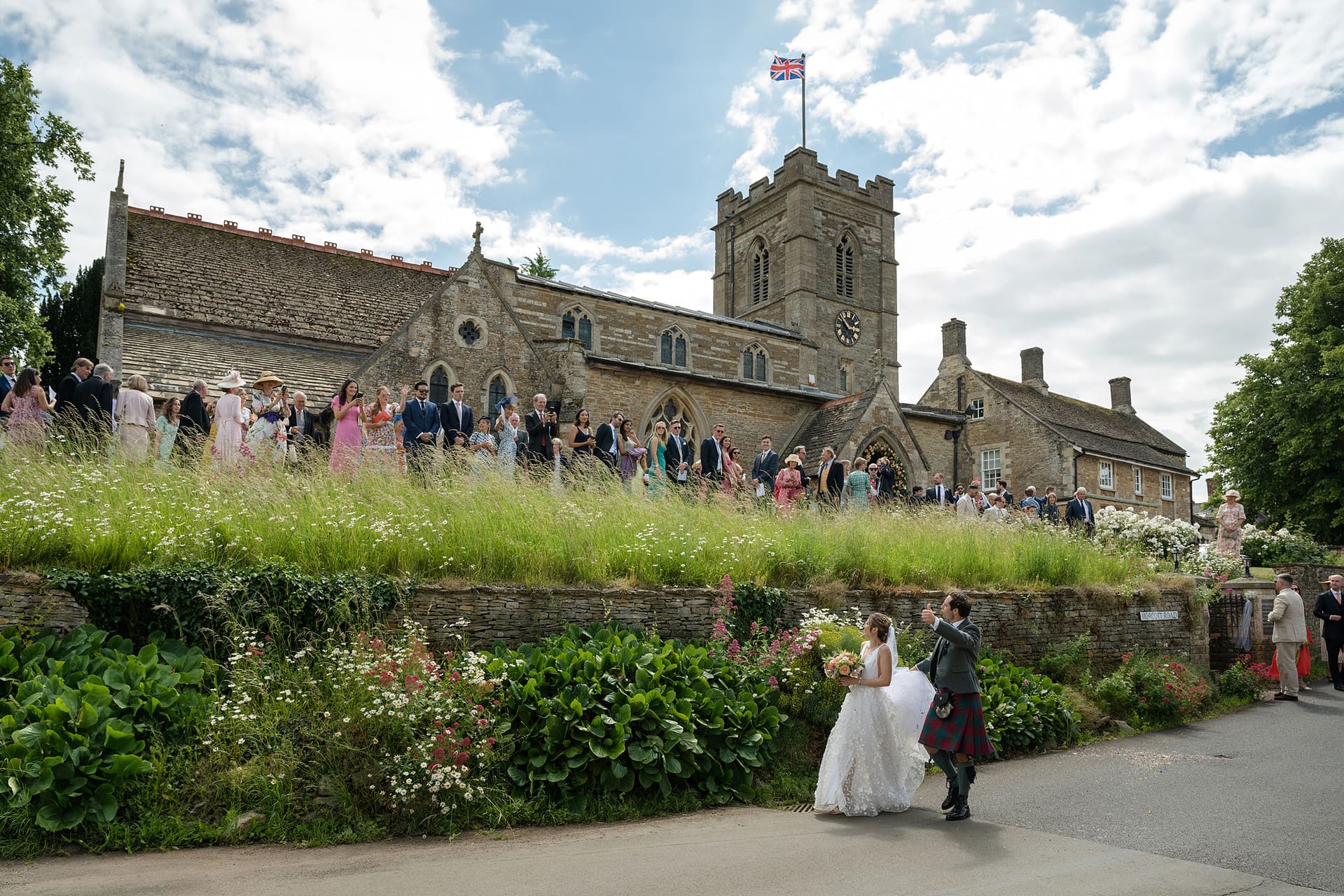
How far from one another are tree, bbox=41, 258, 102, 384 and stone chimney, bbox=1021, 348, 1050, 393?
43109mm

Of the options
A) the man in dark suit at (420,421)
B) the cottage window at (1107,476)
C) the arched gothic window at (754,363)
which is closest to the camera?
the man in dark suit at (420,421)

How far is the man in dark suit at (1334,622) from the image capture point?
51.1ft

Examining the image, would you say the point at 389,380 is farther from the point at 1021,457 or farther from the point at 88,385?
the point at 1021,457

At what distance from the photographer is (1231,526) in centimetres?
1830

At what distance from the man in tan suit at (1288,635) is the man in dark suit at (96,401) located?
18.2 meters

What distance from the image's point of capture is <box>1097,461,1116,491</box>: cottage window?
128ft

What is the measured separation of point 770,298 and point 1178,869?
46.3 m

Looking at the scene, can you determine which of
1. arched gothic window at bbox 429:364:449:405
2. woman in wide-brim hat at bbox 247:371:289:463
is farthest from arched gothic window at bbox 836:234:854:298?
woman in wide-brim hat at bbox 247:371:289:463

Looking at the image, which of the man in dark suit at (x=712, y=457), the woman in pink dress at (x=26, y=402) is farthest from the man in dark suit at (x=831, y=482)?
the woman in pink dress at (x=26, y=402)

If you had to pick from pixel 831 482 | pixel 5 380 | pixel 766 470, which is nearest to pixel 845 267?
pixel 831 482

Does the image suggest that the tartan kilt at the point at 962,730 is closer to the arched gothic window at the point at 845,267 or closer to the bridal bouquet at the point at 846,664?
the bridal bouquet at the point at 846,664

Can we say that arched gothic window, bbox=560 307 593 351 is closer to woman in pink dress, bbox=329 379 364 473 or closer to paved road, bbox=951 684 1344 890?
woman in pink dress, bbox=329 379 364 473

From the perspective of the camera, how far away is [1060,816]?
24.8 ft

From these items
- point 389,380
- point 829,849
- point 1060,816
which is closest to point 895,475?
point 389,380
